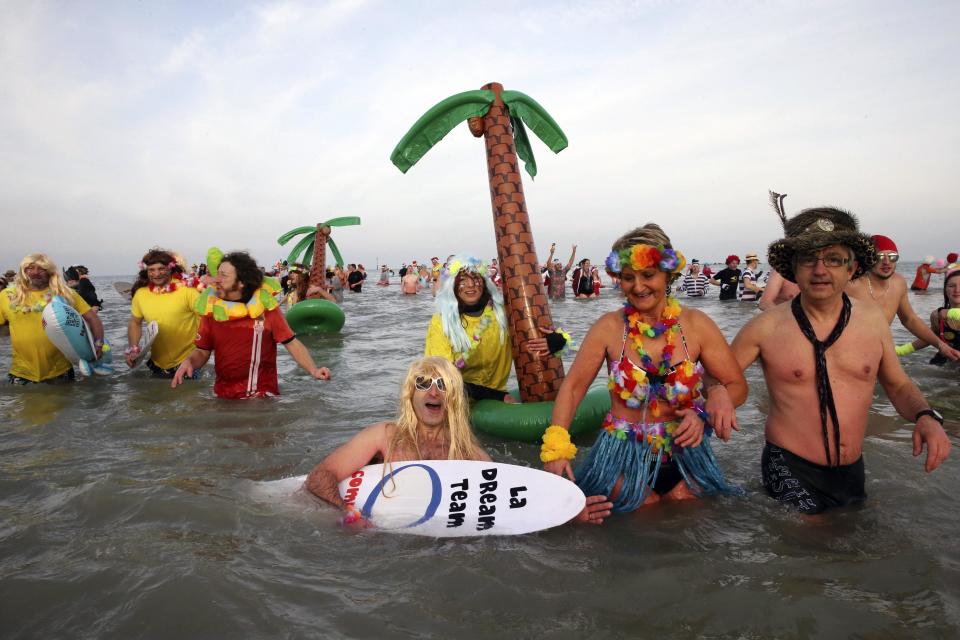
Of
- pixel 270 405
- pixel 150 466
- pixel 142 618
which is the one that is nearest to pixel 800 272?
pixel 142 618

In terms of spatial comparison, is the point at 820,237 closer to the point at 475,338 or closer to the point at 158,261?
the point at 475,338

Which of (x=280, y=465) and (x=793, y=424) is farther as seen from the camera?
(x=280, y=465)

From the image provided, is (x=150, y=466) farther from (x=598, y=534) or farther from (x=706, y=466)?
(x=706, y=466)

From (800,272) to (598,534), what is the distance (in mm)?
1703

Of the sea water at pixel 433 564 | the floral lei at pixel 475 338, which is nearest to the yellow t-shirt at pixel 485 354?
the floral lei at pixel 475 338

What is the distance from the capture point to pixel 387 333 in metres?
12.8

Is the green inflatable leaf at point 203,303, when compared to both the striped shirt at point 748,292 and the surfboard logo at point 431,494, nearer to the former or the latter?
the surfboard logo at point 431,494

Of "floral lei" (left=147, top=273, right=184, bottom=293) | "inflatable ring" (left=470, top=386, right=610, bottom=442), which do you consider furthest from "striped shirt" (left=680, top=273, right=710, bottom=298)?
"floral lei" (left=147, top=273, right=184, bottom=293)

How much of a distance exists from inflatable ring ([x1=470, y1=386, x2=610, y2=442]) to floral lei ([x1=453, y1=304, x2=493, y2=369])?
40 cm

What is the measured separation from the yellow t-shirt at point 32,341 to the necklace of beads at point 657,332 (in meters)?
6.37

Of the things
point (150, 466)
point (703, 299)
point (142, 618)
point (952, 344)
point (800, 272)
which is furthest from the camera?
point (703, 299)

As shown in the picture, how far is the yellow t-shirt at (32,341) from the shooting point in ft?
21.6

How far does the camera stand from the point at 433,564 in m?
2.83

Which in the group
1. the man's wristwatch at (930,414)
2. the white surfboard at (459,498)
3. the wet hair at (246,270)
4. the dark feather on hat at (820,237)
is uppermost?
the dark feather on hat at (820,237)
